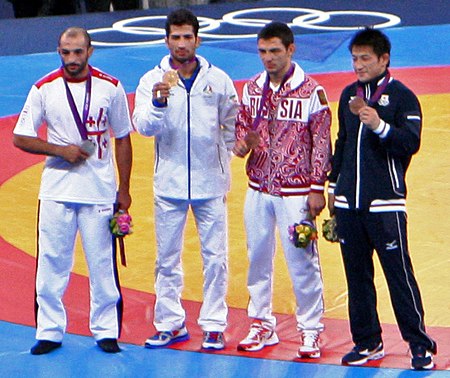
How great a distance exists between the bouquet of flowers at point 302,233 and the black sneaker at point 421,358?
101 centimetres

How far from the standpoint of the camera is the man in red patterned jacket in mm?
8250

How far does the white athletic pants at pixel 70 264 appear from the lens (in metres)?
8.48

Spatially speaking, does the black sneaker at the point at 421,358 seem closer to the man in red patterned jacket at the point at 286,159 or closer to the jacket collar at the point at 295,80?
the man in red patterned jacket at the point at 286,159

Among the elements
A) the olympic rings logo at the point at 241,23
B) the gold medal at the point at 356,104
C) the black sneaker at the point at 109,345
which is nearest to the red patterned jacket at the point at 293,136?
the gold medal at the point at 356,104

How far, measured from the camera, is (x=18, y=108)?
15.2 metres

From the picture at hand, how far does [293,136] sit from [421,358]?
1.74 m

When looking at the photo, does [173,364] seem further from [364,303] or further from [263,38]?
[263,38]

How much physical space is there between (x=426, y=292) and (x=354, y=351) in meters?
1.45

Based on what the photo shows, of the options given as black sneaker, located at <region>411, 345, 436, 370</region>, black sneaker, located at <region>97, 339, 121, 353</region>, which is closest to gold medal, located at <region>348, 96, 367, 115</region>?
black sneaker, located at <region>411, 345, 436, 370</region>

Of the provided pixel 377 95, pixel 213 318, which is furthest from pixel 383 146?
pixel 213 318

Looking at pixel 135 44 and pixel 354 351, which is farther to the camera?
pixel 135 44

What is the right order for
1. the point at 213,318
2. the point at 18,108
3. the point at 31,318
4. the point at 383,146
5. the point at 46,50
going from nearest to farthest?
the point at 383,146, the point at 213,318, the point at 31,318, the point at 18,108, the point at 46,50

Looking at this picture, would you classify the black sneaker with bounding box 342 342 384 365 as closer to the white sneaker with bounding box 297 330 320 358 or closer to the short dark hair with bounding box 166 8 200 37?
the white sneaker with bounding box 297 330 320 358

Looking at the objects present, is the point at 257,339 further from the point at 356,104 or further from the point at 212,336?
the point at 356,104
